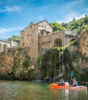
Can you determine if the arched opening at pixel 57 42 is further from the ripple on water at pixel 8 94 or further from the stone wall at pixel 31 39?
the ripple on water at pixel 8 94

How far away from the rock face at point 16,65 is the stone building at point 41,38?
2813mm

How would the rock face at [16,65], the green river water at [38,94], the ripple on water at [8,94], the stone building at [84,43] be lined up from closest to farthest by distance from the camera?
1. the ripple on water at [8,94]
2. the green river water at [38,94]
3. the stone building at [84,43]
4. the rock face at [16,65]

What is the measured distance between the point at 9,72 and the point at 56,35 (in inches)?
639

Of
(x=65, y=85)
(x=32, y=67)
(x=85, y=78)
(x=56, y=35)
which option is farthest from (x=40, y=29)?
(x=65, y=85)

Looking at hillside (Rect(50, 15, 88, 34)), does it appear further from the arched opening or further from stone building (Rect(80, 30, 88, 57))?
stone building (Rect(80, 30, 88, 57))

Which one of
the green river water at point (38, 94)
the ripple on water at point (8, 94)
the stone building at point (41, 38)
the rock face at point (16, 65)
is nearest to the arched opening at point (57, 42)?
the stone building at point (41, 38)

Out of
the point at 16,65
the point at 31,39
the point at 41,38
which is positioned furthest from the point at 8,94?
the point at 31,39

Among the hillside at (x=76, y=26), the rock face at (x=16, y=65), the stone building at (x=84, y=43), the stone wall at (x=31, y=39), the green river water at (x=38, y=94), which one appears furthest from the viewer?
the hillside at (x=76, y=26)

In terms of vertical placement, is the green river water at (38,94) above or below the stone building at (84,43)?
below

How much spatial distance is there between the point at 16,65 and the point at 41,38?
35.0 ft

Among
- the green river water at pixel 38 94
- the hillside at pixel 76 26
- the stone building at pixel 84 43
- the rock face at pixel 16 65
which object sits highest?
the hillside at pixel 76 26

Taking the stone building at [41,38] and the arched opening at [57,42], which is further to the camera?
the arched opening at [57,42]

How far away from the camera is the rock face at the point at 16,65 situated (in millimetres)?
37625

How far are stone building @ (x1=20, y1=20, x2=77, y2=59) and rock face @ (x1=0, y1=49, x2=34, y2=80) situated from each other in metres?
2.81
